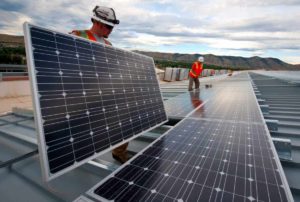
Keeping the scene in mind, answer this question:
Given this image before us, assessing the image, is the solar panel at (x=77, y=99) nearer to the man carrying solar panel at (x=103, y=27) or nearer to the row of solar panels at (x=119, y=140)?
the row of solar panels at (x=119, y=140)

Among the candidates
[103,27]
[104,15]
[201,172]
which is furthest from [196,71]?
[201,172]

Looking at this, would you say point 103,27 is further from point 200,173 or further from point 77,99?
point 200,173

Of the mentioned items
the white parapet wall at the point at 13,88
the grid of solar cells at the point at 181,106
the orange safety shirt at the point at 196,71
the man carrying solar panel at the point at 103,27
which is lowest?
the grid of solar cells at the point at 181,106

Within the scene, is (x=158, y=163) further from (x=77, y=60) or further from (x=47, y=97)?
(x=77, y=60)

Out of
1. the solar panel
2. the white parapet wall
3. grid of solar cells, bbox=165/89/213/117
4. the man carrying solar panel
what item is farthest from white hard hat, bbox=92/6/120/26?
the white parapet wall

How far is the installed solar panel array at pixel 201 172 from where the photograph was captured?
2.05 meters

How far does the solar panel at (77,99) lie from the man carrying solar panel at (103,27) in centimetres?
52

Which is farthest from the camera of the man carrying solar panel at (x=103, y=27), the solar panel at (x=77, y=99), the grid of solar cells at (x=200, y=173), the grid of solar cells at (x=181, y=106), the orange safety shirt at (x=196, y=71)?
the orange safety shirt at (x=196, y=71)

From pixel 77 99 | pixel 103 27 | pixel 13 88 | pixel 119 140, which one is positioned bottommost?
pixel 119 140

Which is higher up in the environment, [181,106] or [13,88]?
[13,88]

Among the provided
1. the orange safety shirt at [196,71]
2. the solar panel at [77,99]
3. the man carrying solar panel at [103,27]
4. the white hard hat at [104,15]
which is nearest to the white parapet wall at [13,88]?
the orange safety shirt at [196,71]

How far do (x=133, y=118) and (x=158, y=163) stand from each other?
124cm

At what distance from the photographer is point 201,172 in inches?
97.5

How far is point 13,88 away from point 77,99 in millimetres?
18666
